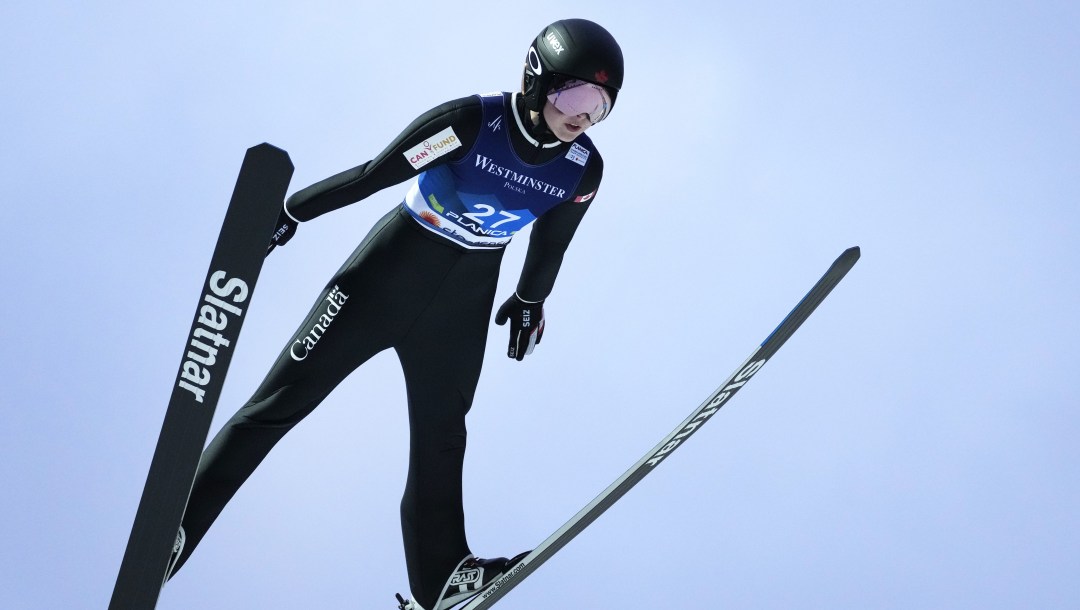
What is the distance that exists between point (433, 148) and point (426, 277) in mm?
442

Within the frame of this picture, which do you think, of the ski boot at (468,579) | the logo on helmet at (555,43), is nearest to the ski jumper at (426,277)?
the logo on helmet at (555,43)

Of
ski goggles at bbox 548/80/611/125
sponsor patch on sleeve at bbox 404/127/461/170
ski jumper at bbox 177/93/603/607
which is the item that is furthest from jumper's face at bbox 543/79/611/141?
sponsor patch on sleeve at bbox 404/127/461/170

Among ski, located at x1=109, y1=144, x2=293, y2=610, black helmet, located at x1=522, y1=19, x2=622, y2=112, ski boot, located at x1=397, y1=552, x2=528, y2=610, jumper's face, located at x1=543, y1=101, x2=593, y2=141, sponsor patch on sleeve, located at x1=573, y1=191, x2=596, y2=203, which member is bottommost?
ski boot, located at x1=397, y1=552, x2=528, y2=610

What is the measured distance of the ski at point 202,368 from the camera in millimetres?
3367

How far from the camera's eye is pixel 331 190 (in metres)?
3.92

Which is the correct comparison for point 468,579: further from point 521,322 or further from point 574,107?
point 574,107

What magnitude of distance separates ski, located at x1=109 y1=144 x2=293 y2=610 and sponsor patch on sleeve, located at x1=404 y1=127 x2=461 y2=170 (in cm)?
63

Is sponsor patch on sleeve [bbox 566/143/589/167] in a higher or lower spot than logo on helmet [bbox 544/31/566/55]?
lower

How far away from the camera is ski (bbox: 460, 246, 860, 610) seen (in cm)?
424

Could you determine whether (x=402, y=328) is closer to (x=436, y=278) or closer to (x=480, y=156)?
(x=436, y=278)

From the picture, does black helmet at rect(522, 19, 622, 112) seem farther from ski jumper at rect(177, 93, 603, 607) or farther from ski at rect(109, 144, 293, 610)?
ski at rect(109, 144, 293, 610)

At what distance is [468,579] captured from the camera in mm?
4445

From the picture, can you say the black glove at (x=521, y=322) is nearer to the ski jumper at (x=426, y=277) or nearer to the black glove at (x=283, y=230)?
the ski jumper at (x=426, y=277)

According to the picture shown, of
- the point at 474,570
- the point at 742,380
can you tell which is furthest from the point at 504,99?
the point at 474,570
